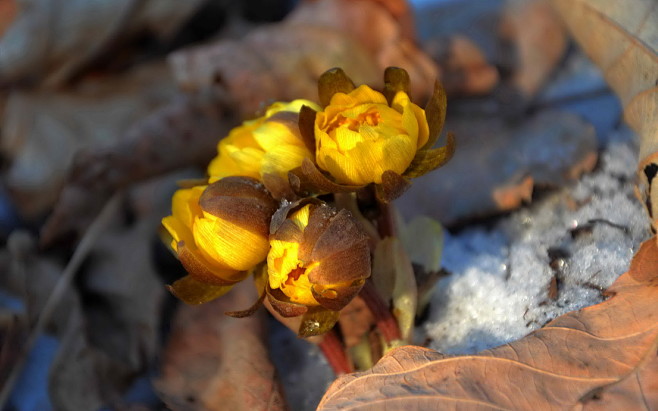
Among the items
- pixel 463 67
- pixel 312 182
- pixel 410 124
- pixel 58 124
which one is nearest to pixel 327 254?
pixel 312 182

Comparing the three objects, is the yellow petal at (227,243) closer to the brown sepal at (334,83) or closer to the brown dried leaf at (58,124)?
the brown sepal at (334,83)

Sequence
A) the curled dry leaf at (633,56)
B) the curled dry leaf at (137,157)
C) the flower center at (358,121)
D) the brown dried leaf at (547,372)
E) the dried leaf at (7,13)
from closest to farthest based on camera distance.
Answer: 1. the brown dried leaf at (547,372)
2. the flower center at (358,121)
3. the curled dry leaf at (633,56)
4. the curled dry leaf at (137,157)
5. the dried leaf at (7,13)

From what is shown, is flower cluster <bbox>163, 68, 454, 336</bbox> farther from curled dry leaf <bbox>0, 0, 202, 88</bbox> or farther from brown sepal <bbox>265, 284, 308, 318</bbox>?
curled dry leaf <bbox>0, 0, 202, 88</bbox>

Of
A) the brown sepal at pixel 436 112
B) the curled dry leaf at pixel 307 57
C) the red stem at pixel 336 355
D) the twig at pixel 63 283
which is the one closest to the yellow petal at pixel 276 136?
the brown sepal at pixel 436 112

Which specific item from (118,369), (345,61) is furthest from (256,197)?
(345,61)

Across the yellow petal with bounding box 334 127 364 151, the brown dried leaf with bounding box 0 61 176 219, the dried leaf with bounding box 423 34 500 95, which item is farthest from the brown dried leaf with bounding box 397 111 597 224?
the brown dried leaf with bounding box 0 61 176 219

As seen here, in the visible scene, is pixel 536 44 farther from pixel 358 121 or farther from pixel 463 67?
pixel 358 121
